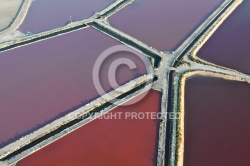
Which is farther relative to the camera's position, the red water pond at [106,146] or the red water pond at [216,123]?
the red water pond at [106,146]

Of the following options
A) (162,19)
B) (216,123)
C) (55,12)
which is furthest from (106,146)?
(55,12)

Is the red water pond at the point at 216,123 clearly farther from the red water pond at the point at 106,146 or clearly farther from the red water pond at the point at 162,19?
the red water pond at the point at 162,19

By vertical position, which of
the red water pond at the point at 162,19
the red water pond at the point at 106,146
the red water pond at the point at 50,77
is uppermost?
the red water pond at the point at 162,19

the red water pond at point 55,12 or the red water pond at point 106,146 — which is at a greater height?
the red water pond at point 55,12

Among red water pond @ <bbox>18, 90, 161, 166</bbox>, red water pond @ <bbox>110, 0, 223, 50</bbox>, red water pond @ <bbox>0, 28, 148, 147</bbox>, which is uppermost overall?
red water pond @ <bbox>110, 0, 223, 50</bbox>

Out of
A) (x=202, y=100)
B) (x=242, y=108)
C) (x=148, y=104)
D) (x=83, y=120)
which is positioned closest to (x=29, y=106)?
(x=83, y=120)

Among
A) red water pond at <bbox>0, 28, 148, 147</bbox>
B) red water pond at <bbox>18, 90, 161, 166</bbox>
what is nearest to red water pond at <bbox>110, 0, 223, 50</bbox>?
red water pond at <bbox>0, 28, 148, 147</bbox>

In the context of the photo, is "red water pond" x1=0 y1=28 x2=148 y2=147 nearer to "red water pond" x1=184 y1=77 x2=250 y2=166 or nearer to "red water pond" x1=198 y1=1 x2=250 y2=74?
"red water pond" x1=184 y1=77 x2=250 y2=166

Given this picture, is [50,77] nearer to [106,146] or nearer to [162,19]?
[106,146]

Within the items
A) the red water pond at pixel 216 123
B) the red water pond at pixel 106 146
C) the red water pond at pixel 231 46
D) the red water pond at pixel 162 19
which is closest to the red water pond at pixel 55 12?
the red water pond at pixel 162 19
